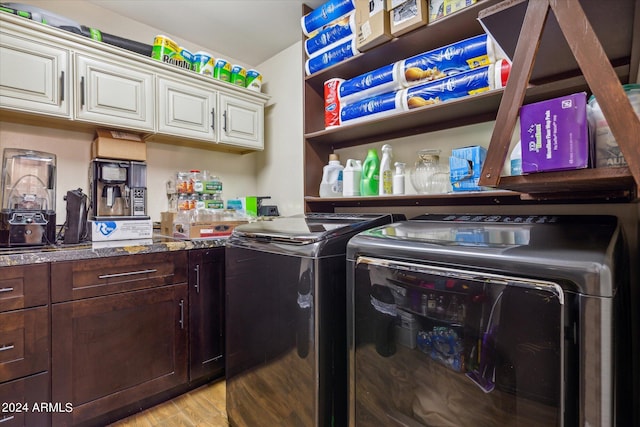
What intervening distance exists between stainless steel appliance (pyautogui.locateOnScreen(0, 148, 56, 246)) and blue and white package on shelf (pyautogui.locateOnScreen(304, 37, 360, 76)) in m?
1.67

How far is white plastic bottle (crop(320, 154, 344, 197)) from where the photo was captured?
2.05m

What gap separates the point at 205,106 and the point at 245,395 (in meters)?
1.92

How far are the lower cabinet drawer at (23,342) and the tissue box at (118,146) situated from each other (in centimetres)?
104

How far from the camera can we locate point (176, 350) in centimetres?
182

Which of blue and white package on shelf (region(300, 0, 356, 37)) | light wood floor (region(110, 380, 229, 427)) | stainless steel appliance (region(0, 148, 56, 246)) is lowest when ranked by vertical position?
light wood floor (region(110, 380, 229, 427))

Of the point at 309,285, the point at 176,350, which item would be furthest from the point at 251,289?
the point at 176,350

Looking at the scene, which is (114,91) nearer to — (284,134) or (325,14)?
(284,134)

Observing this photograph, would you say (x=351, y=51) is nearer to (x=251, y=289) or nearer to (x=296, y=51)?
(x=296, y=51)

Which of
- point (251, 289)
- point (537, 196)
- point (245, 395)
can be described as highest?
point (537, 196)

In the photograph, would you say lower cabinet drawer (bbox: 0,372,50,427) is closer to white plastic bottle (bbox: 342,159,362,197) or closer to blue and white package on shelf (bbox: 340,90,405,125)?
white plastic bottle (bbox: 342,159,362,197)

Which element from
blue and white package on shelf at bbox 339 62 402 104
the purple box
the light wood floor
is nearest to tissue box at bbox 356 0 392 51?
blue and white package on shelf at bbox 339 62 402 104

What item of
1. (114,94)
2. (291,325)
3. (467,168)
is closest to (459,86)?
(467,168)

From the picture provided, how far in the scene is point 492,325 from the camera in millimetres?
822

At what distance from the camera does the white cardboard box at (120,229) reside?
1811 millimetres
